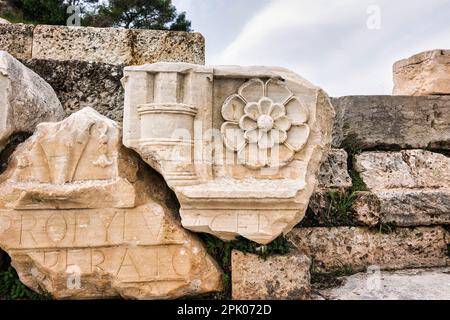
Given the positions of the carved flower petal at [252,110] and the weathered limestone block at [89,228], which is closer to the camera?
the weathered limestone block at [89,228]

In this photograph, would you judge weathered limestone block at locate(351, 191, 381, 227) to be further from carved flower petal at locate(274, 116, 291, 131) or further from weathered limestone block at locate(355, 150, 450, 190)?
carved flower petal at locate(274, 116, 291, 131)

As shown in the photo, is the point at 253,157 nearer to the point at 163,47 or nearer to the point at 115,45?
the point at 163,47

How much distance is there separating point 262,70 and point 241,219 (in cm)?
84

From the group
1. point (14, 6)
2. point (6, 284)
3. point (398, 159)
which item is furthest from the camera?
point (14, 6)

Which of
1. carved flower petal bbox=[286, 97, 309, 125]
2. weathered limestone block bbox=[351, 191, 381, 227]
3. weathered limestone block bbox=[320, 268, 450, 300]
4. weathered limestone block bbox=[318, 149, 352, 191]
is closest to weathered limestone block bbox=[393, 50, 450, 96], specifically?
weathered limestone block bbox=[318, 149, 352, 191]

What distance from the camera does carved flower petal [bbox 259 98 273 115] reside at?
2.22 metres

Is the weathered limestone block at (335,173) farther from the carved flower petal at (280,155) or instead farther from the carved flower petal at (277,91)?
the carved flower petal at (277,91)

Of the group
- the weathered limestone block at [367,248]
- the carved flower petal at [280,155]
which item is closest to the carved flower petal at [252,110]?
the carved flower petal at [280,155]

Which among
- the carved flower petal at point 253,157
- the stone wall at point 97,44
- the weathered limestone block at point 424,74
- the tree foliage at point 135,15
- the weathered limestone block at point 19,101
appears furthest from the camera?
the tree foliage at point 135,15

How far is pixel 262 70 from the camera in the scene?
224 cm

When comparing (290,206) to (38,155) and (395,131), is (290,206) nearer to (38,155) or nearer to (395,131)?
(38,155)

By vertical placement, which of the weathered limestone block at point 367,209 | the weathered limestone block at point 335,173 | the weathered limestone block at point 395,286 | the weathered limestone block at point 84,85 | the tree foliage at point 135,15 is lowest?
the weathered limestone block at point 395,286

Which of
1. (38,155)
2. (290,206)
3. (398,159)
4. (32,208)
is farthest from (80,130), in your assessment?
(398,159)

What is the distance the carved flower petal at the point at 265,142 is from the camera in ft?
7.22
